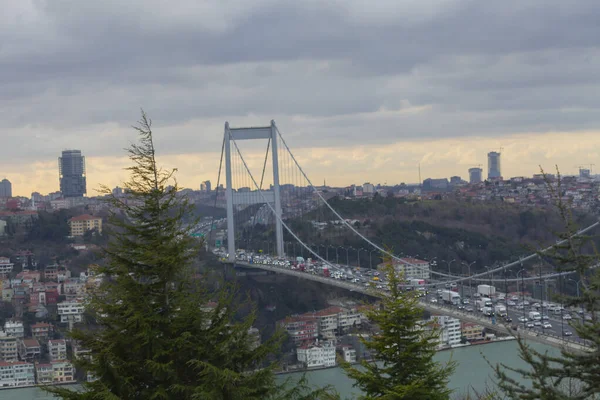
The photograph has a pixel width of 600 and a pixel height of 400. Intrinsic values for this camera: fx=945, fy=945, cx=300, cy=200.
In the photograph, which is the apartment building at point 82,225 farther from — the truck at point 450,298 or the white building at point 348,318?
the truck at point 450,298

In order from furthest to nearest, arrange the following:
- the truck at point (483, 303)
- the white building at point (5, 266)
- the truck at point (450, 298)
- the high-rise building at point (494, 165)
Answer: the high-rise building at point (494, 165), the white building at point (5, 266), the truck at point (450, 298), the truck at point (483, 303)

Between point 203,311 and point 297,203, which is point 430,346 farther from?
point 297,203

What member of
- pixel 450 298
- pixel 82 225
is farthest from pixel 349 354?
pixel 82 225

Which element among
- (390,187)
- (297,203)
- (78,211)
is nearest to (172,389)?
(297,203)

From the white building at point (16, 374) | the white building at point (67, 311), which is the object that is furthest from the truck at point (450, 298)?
the white building at point (67, 311)

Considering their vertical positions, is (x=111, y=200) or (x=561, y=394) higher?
(x=111, y=200)

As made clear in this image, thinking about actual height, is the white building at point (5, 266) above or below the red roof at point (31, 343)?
above
